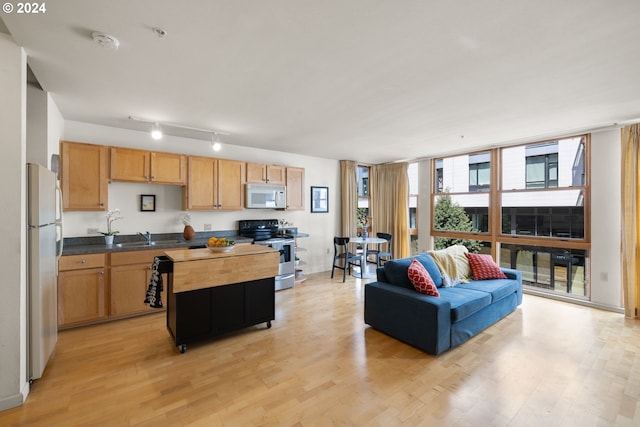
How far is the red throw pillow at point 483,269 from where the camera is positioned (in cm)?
377

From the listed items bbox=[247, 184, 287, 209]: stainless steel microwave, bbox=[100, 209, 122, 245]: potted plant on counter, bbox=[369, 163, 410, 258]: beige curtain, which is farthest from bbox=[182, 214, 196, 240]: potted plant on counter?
bbox=[369, 163, 410, 258]: beige curtain

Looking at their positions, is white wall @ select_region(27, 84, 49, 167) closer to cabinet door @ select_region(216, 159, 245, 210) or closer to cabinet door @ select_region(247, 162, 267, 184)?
cabinet door @ select_region(216, 159, 245, 210)

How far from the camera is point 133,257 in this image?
3473 millimetres

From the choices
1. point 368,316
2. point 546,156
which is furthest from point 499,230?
point 368,316

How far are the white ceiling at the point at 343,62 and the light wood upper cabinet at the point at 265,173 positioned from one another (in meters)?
1.17

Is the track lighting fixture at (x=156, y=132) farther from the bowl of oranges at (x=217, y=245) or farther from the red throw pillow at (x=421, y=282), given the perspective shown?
the red throw pillow at (x=421, y=282)

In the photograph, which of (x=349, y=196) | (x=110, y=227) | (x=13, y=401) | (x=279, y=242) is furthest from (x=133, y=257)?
(x=349, y=196)

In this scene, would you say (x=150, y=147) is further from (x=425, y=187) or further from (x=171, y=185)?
(x=425, y=187)

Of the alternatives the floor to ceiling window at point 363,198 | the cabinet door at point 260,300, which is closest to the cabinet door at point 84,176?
the cabinet door at point 260,300

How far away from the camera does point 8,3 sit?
1.57 m

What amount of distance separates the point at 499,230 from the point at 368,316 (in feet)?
10.7

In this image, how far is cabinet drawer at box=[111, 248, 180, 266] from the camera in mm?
3359

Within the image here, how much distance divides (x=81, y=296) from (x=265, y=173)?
3.05 metres

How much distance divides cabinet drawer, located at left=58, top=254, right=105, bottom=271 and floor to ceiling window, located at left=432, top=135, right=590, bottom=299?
19.2 ft
